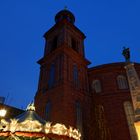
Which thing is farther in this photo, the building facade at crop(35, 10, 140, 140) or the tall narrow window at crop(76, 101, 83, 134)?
the building facade at crop(35, 10, 140, 140)

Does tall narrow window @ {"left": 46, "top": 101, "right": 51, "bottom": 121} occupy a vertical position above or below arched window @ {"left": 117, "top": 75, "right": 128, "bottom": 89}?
below

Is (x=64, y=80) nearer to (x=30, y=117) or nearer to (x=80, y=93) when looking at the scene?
(x=80, y=93)

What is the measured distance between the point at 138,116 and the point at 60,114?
8.77 meters

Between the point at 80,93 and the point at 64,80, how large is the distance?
108 inches

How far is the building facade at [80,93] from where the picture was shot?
21016 millimetres

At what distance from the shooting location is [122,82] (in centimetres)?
2619

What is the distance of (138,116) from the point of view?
512 inches

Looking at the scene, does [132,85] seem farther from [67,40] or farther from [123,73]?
[67,40]

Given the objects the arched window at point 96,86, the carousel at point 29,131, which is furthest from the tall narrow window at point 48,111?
the carousel at point 29,131

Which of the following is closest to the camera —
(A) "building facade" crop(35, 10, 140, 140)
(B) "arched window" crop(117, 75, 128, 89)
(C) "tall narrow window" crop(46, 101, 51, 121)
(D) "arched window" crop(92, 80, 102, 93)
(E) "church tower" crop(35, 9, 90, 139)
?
(E) "church tower" crop(35, 9, 90, 139)

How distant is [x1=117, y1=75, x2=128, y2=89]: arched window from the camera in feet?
84.3

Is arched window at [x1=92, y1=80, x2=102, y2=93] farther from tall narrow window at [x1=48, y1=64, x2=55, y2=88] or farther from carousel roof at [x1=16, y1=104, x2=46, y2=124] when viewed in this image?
carousel roof at [x1=16, y1=104, x2=46, y2=124]

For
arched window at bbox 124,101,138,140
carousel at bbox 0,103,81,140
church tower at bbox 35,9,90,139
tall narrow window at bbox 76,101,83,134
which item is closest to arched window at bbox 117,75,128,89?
arched window at bbox 124,101,138,140

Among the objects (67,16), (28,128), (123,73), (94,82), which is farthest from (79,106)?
(67,16)
